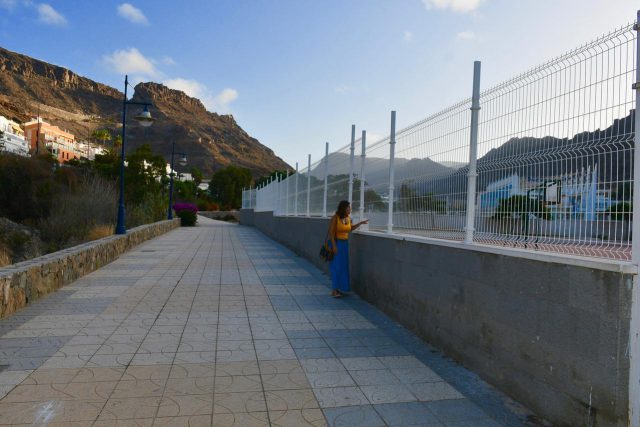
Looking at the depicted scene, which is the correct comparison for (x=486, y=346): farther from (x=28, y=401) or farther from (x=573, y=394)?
(x=28, y=401)

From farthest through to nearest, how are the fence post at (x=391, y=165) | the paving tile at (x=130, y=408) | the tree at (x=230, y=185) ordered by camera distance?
1. the tree at (x=230, y=185)
2. the fence post at (x=391, y=165)
3. the paving tile at (x=130, y=408)

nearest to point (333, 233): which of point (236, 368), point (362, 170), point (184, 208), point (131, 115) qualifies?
point (362, 170)

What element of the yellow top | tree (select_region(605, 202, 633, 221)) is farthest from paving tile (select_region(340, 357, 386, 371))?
the yellow top

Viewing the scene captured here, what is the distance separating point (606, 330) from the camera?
2955 mm

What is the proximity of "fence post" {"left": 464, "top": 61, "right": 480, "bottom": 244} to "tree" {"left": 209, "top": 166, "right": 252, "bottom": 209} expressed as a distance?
2638 inches

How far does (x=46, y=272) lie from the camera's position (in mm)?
7660

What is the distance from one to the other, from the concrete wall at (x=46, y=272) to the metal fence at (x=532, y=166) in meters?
4.95

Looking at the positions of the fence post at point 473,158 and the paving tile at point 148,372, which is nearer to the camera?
the paving tile at point 148,372

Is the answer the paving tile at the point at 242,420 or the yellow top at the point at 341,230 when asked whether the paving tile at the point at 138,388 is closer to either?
the paving tile at the point at 242,420

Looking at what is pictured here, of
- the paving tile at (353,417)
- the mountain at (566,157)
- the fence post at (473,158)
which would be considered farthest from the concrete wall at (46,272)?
the mountain at (566,157)

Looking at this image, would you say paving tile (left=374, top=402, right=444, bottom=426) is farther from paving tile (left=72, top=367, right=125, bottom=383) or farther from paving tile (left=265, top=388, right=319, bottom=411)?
A: paving tile (left=72, top=367, right=125, bottom=383)

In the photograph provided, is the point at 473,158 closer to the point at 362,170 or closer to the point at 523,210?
the point at 523,210

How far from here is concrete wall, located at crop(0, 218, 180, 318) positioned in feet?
20.8

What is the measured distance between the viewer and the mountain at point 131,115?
124312mm
